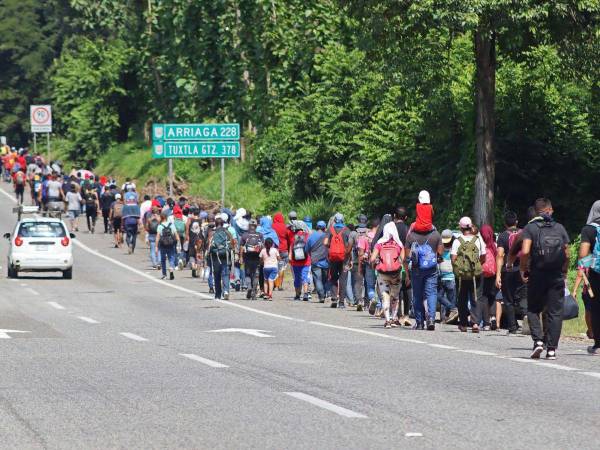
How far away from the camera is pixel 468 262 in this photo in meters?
21.0

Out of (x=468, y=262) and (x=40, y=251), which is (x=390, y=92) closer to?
(x=40, y=251)

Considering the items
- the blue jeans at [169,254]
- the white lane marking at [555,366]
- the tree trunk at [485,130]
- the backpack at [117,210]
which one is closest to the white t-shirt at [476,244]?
the white lane marking at [555,366]

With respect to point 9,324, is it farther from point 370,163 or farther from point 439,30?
point 370,163

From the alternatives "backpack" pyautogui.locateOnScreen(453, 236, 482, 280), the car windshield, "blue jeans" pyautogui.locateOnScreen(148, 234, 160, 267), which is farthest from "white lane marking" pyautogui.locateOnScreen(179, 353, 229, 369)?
"blue jeans" pyautogui.locateOnScreen(148, 234, 160, 267)

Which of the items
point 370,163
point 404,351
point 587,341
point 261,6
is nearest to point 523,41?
point 370,163

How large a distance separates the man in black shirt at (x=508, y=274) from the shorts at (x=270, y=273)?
351 inches

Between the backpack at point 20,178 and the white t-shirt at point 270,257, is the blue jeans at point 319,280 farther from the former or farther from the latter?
the backpack at point 20,178

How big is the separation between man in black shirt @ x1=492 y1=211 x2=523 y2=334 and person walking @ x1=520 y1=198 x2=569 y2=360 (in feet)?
13.4

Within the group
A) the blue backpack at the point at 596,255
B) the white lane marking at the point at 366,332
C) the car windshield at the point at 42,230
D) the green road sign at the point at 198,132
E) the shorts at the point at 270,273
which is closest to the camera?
the blue backpack at the point at 596,255

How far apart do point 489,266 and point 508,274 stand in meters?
0.38

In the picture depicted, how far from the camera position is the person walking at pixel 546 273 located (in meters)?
16.2

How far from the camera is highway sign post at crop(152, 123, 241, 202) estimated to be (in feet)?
140

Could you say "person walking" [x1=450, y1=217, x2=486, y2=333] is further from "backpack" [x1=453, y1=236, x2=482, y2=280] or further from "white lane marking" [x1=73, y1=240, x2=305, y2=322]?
"white lane marking" [x1=73, y1=240, x2=305, y2=322]

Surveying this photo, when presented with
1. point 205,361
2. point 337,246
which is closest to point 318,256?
point 337,246
